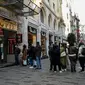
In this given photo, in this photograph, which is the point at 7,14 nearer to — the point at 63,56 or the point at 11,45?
the point at 11,45

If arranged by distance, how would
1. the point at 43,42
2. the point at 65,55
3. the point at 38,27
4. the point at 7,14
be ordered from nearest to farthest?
the point at 65,55 < the point at 7,14 < the point at 38,27 < the point at 43,42

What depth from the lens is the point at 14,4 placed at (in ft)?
70.6

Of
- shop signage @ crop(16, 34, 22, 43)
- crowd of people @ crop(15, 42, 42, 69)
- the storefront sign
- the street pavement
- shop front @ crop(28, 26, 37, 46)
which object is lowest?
the street pavement

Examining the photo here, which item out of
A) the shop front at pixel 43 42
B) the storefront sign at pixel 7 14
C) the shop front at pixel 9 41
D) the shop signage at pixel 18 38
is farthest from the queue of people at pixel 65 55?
the shop front at pixel 43 42

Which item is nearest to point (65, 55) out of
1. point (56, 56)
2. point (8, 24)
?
point (56, 56)

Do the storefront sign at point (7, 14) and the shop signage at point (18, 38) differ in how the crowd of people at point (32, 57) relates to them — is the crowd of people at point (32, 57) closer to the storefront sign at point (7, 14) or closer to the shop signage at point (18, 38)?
the shop signage at point (18, 38)

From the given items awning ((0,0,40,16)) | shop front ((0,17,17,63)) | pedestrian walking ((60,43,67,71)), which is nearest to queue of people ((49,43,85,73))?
pedestrian walking ((60,43,67,71))

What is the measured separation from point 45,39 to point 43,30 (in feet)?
7.40

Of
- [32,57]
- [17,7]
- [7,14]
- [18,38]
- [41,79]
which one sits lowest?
[41,79]

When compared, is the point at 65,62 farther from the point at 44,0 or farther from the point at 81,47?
the point at 44,0

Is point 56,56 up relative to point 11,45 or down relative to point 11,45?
down

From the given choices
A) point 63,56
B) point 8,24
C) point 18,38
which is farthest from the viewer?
point 18,38

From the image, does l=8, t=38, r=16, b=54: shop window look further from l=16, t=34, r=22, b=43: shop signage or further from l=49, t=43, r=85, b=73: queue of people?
l=49, t=43, r=85, b=73: queue of people

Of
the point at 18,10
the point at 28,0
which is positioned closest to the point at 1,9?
the point at 18,10
